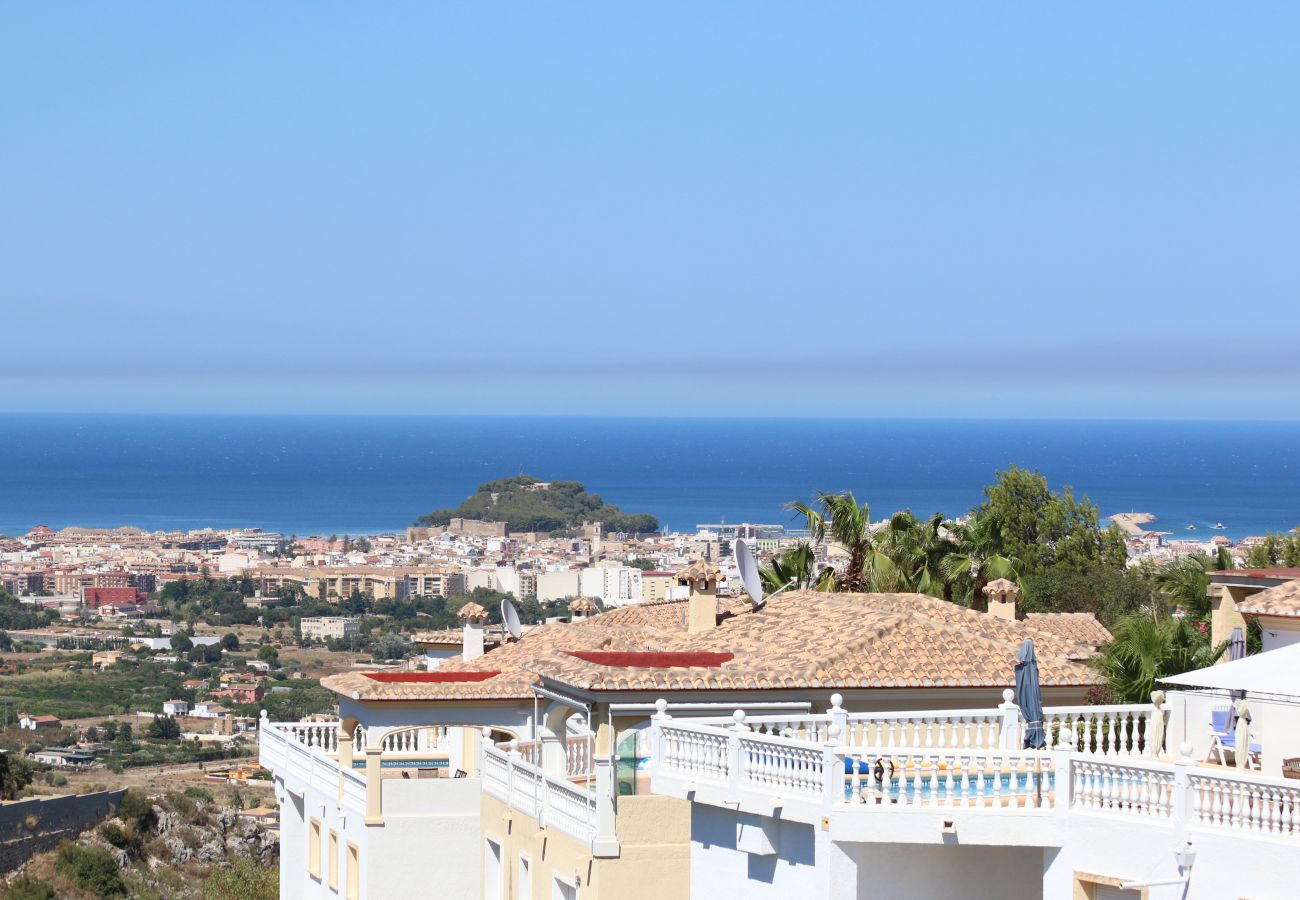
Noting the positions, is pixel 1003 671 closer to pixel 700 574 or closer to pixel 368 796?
pixel 700 574

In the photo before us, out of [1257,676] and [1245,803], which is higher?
[1257,676]

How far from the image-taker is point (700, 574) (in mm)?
23875

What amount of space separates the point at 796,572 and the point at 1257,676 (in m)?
17.6

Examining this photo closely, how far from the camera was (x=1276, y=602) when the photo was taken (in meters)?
18.7

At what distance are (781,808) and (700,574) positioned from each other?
894cm

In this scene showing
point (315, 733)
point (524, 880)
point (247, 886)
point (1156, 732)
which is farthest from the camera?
point (247, 886)

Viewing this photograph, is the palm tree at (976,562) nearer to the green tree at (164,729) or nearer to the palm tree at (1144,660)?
the palm tree at (1144,660)

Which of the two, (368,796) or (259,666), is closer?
(368,796)

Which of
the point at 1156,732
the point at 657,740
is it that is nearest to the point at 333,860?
the point at 657,740

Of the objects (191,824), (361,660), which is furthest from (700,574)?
(361,660)

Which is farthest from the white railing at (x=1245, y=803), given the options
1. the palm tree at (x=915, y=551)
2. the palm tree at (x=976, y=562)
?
the palm tree at (x=915, y=551)

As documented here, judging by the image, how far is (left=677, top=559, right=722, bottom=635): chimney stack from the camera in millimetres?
23562

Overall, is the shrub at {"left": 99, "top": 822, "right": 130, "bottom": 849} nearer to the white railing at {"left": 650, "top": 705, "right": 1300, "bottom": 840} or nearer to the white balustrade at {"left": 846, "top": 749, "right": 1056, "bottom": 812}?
the white railing at {"left": 650, "top": 705, "right": 1300, "bottom": 840}

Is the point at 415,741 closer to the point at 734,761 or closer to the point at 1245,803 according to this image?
the point at 734,761
